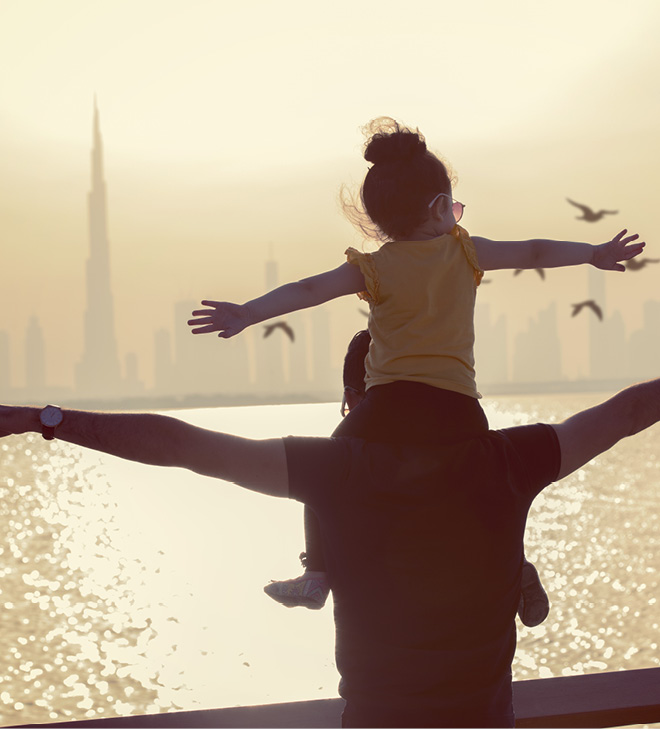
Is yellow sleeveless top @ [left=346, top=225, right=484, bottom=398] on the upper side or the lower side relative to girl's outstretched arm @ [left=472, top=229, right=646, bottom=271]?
lower

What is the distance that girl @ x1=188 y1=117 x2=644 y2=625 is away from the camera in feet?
7.14

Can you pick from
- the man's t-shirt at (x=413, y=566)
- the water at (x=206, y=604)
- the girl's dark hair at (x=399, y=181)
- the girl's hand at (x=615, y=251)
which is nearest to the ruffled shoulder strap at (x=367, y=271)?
the girl's dark hair at (x=399, y=181)

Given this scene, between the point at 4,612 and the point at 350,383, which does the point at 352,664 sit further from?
the point at 4,612

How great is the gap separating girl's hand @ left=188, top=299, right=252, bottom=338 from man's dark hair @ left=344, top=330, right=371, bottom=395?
0.50 meters

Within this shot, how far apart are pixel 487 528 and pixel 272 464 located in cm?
56

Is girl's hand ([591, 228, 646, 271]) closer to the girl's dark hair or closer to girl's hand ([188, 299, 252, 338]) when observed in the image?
the girl's dark hair

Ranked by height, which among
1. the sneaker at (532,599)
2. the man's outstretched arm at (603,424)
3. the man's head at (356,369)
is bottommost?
the sneaker at (532,599)

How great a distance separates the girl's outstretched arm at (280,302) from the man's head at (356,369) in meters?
0.34

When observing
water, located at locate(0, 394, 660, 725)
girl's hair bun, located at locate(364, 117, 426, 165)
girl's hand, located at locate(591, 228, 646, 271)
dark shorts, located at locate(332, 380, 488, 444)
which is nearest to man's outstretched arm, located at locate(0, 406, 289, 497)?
dark shorts, located at locate(332, 380, 488, 444)

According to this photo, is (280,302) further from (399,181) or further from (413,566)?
(413,566)

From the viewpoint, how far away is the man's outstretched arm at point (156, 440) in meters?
1.85

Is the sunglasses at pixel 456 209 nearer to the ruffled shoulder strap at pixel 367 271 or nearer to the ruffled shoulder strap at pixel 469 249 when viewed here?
the ruffled shoulder strap at pixel 469 249

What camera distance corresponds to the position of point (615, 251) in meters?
2.63

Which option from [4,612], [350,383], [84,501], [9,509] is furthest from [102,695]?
[84,501]
